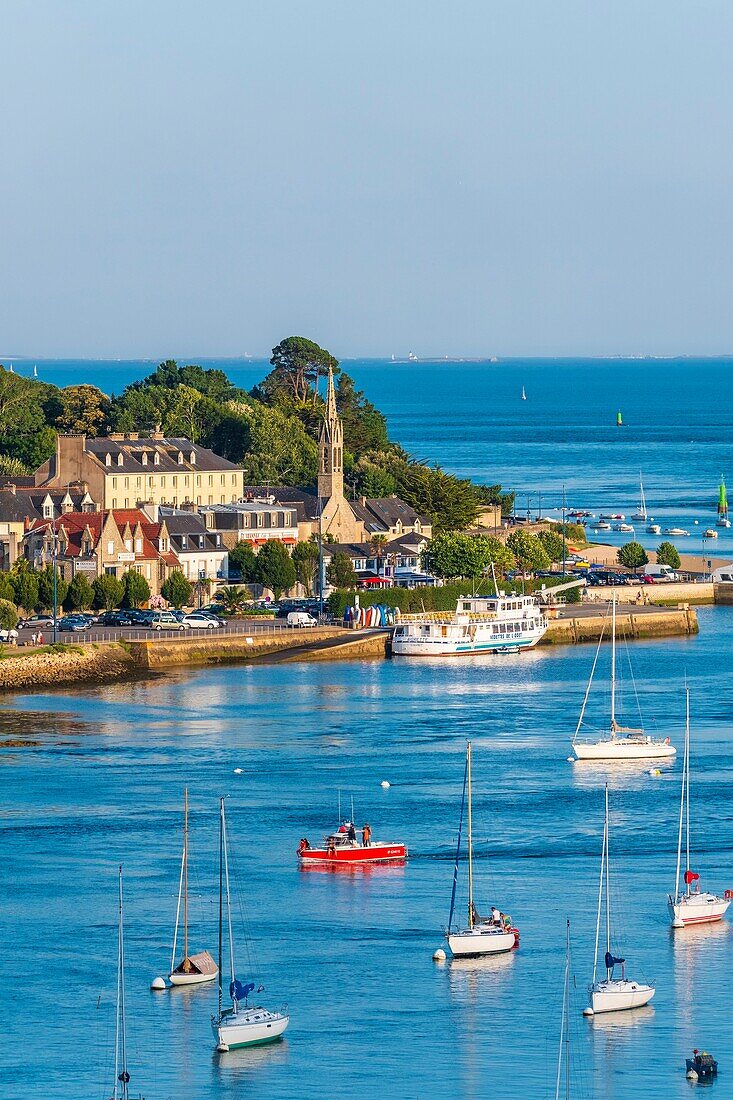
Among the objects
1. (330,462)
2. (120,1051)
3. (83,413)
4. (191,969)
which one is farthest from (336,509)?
(120,1051)

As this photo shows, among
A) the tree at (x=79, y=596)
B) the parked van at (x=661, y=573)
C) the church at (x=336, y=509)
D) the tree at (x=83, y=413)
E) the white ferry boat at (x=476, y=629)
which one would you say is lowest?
the white ferry boat at (x=476, y=629)

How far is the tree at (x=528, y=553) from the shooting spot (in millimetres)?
100625

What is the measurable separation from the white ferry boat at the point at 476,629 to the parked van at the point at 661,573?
43.1 ft

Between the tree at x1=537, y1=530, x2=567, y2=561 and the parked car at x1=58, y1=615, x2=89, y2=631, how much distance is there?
91.2ft

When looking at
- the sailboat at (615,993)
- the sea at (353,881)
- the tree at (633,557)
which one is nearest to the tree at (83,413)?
the tree at (633,557)

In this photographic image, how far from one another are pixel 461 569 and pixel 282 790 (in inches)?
1507

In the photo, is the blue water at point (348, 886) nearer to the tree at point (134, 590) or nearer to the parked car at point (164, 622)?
the parked car at point (164, 622)

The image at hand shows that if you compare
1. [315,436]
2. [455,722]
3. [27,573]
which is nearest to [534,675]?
[455,722]

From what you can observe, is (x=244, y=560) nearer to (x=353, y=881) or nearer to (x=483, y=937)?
(x=353, y=881)

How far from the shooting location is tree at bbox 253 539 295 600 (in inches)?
3561

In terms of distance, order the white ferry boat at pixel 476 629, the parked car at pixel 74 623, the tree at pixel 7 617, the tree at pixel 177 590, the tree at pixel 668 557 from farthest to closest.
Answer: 1. the tree at pixel 668 557
2. the tree at pixel 177 590
3. the white ferry boat at pixel 476 629
4. the parked car at pixel 74 623
5. the tree at pixel 7 617

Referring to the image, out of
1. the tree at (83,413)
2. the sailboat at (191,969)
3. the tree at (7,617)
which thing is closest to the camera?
the sailboat at (191,969)

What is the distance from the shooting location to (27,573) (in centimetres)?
8488

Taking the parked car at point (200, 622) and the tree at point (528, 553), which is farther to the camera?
the tree at point (528, 553)
